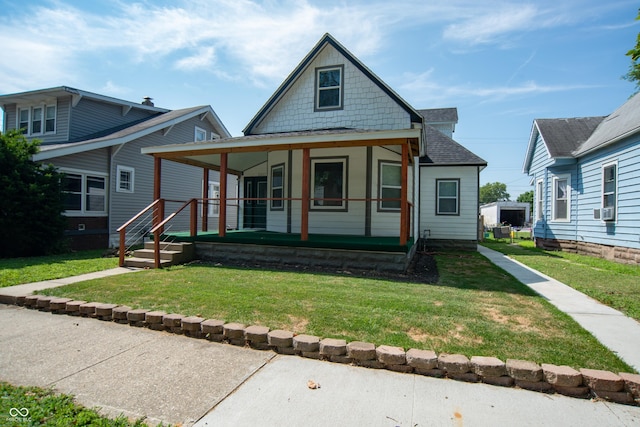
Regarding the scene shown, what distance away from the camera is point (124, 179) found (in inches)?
593

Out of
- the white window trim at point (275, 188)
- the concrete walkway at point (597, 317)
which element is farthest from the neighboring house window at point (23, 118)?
the concrete walkway at point (597, 317)

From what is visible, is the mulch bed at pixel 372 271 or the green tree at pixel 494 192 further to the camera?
the green tree at pixel 494 192

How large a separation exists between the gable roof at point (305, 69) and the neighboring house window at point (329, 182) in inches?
105

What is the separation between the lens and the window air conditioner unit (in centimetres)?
1075

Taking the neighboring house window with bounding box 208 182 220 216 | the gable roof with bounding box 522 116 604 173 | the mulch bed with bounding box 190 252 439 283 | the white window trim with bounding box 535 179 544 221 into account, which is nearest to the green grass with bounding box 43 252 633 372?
the mulch bed with bounding box 190 252 439 283

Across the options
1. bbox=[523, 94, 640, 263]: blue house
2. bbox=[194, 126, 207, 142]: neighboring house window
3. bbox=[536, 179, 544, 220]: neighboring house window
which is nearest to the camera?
bbox=[523, 94, 640, 263]: blue house

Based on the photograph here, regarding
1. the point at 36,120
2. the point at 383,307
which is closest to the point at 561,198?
the point at 383,307

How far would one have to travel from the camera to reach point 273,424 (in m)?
2.54

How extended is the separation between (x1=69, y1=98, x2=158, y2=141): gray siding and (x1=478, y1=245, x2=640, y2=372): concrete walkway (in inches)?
686

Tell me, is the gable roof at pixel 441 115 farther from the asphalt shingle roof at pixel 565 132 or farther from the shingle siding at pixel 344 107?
the shingle siding at pixel 344 107

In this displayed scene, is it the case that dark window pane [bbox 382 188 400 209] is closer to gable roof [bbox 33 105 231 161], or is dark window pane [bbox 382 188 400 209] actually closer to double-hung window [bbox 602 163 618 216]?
double-hung window [bbox 602 163 618 216]

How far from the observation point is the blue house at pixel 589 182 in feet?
33.2

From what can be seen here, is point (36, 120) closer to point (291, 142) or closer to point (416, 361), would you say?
point (291, 142)

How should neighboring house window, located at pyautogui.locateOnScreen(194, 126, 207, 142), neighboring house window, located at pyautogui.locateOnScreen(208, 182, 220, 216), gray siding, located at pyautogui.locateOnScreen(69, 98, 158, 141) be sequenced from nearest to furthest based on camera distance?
1. gray siding, located at pyautogui.locateOnScreen(69, 98, 158, 141)
2. neighboring house window, located at pyautogui.locateOnScreen(208, 182, 220, 216)
3. neighboring house window, located at pyautogui.locateOnScreen(194, 126, 207, 142)
